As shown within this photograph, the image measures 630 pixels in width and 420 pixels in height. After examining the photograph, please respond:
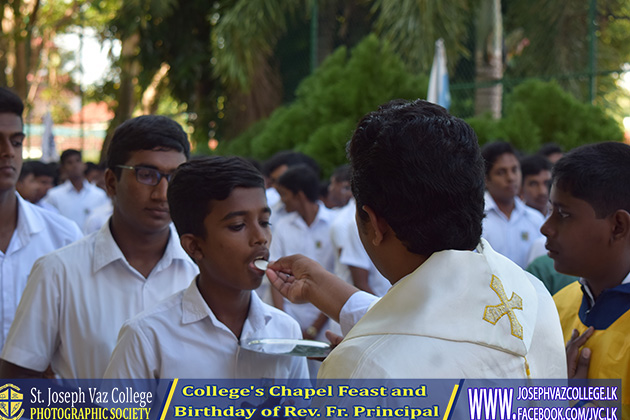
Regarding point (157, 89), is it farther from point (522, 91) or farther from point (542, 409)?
point (542, 409)

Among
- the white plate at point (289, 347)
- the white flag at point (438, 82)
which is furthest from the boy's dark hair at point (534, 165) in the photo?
the white plate at point (289, 347)

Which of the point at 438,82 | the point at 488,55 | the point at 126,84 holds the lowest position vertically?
the point at 438,82

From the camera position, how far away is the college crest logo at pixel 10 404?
2.49m

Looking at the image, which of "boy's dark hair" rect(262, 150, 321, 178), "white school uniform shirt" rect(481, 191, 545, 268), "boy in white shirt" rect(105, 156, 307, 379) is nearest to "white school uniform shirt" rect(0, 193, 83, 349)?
"boy in white shirt" rect(105, 156, 307, 379)

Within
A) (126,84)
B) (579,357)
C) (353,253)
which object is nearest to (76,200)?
(353,253)

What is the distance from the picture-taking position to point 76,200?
10531mm

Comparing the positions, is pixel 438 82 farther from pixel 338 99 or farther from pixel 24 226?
pixel 24 226

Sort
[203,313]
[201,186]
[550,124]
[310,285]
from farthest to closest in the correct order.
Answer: [550,124] < [201,186] < [203,313] < [310,285]

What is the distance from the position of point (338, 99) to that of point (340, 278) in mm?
8494

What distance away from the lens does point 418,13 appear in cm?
1059

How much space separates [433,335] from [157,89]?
17.7 meters

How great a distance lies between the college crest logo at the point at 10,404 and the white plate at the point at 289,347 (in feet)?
2.74

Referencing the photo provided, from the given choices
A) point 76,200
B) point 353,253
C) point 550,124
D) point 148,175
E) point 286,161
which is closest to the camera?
point 148,175

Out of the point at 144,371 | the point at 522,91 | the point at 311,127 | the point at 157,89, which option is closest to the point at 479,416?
the point at 144,371
